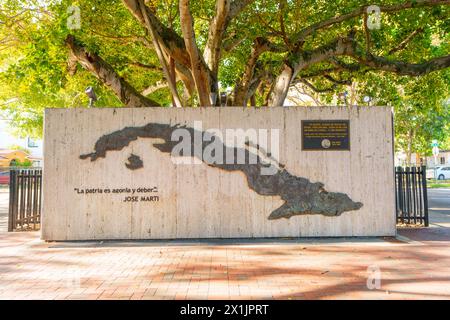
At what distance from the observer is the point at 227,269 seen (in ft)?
21.8

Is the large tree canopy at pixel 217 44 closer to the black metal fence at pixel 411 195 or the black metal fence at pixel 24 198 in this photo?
the black metal fence at pixel 24 198

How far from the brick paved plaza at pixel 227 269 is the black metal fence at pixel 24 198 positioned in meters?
1.31

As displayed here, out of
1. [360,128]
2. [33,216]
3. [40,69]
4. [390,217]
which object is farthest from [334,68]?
[33,216]

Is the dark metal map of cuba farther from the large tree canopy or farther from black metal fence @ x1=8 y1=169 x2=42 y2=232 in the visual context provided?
black metal fence @ x1=8 y1=169 x2=42 y2=232

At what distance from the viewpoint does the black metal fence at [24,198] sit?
10727 millimetres

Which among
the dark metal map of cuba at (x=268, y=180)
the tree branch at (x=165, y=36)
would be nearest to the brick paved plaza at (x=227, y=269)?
the dark metal map of cuba at (x=268, y=180)

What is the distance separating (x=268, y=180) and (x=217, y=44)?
435 centimetres

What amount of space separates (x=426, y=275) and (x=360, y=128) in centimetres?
428

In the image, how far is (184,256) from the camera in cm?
770

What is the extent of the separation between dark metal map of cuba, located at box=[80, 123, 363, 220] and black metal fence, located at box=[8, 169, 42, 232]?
9.16ft

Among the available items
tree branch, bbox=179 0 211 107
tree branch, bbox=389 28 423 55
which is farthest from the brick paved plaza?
tree branch, bbox=389 28 423 55

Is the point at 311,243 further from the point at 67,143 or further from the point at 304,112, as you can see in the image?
the point at 67,143

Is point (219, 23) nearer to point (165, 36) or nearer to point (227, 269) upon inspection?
point (165, 36)

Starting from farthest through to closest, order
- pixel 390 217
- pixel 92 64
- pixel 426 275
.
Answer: pixel 92 64 < pixel 390 217 < pixel 426 275
